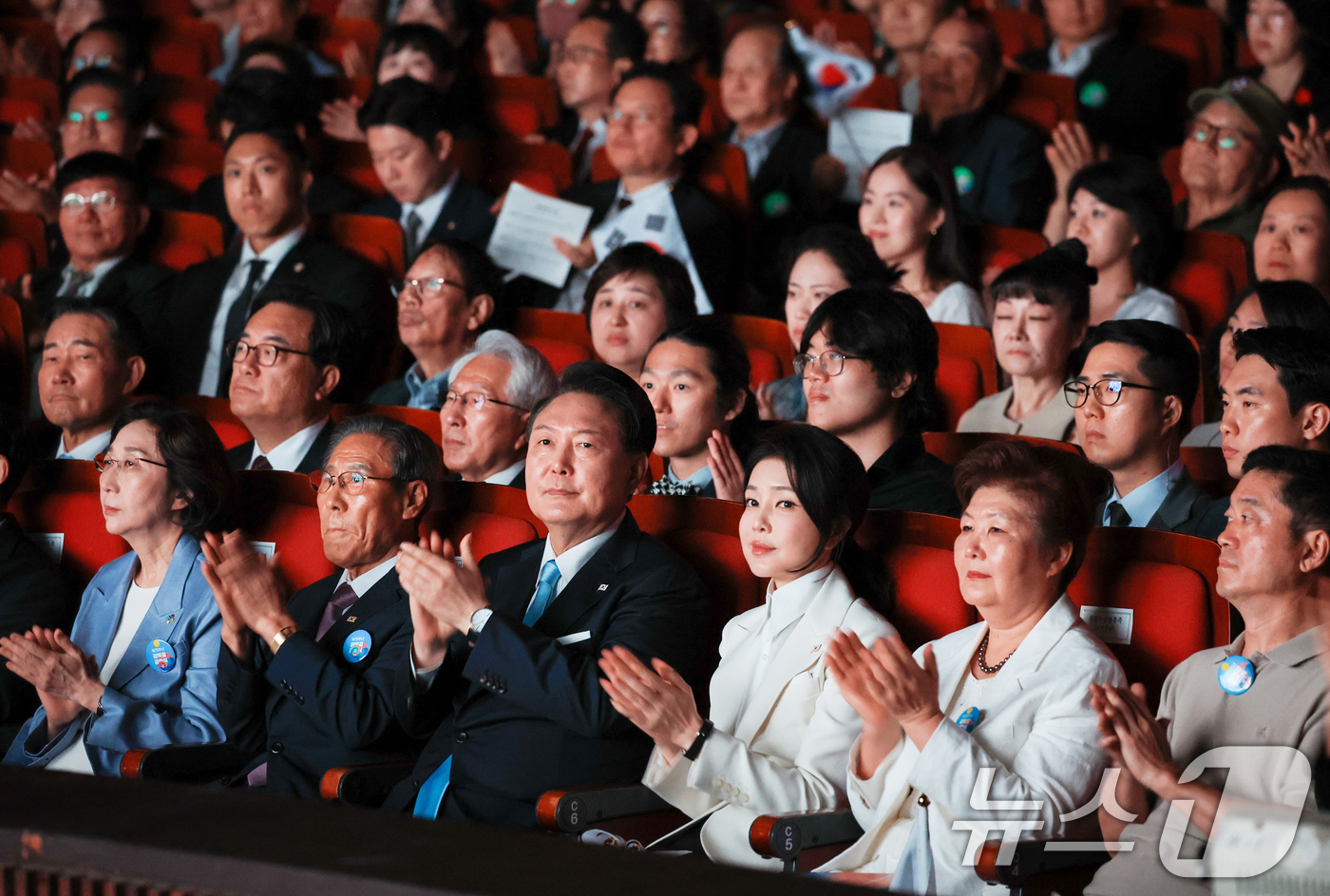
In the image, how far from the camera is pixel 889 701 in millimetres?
1764

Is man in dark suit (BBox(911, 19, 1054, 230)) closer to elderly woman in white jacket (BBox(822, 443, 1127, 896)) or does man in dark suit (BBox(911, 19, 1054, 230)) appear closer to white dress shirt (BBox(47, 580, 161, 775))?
elderly woman in white jacket (BBox(822, 443, 1127, 896))

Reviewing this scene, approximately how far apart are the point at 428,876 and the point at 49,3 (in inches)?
243

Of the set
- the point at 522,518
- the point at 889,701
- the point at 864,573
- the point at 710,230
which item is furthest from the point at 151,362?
the point at 889,701

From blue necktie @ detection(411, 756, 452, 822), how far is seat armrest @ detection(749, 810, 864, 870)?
21.9 inches

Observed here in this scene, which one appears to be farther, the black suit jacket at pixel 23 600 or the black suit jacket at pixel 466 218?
the black suit jacket at pixel 466 218

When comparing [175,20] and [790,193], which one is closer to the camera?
[790,193]

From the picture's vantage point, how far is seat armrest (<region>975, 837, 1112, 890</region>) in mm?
1626

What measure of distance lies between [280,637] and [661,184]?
2.14 metres

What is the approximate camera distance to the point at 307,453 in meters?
3.11

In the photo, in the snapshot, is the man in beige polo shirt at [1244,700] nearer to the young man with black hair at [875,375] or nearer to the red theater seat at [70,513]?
the young man with black hair at [875,375]

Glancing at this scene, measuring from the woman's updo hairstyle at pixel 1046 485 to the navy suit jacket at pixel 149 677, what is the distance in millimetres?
1367

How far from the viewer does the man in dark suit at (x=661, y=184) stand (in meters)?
3.93

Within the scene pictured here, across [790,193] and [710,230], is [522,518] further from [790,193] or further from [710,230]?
[790,193]

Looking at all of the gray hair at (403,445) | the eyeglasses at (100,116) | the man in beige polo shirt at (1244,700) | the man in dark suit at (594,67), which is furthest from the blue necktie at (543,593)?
the eyeglasses at (100,116)
